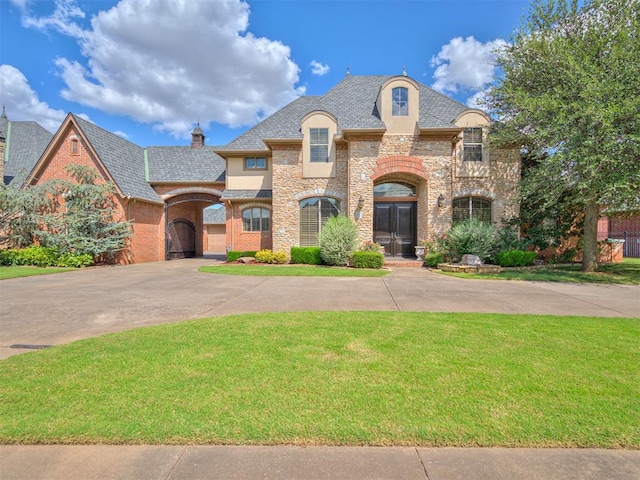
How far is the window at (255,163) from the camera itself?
18.2 meters

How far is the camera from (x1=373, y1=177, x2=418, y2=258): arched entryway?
17.0 meters

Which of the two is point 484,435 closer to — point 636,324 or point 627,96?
point 636,324

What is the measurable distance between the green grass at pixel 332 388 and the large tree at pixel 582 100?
342 inches

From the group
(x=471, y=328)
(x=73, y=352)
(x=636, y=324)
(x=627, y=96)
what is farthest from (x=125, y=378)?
(x=627, y=96)

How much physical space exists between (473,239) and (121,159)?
20724 millimetres

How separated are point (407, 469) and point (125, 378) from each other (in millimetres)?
3025

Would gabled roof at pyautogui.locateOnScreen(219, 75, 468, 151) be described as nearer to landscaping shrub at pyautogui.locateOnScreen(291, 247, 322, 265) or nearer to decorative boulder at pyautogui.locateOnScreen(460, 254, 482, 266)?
landscaping shrub at pyautogui.locateOnScreen(291, 247, 322, 265)

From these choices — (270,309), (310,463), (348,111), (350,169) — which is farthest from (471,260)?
(310,463)

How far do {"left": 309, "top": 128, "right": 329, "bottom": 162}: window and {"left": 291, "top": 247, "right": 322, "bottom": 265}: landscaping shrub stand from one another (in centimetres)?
485

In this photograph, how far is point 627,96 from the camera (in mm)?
10898

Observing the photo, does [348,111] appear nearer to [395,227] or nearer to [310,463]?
[395,227]

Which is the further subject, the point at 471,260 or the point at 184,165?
the point at 184,165

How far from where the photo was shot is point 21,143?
22391 millimetres

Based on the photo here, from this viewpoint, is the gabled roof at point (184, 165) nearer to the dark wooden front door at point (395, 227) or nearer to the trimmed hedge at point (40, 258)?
the trimmed hedge at point (40, 258)
